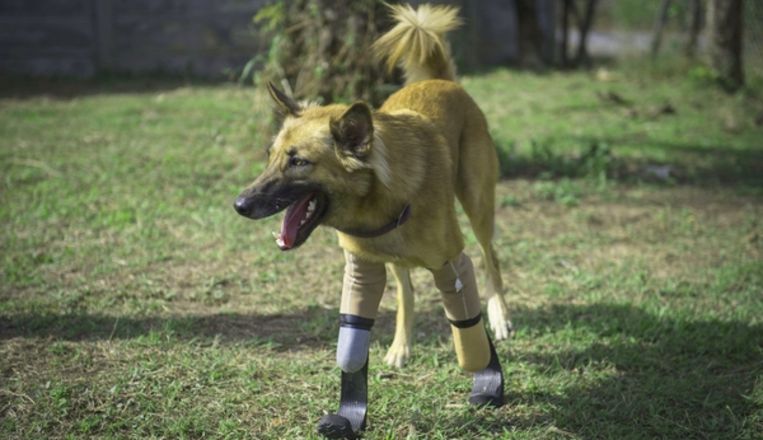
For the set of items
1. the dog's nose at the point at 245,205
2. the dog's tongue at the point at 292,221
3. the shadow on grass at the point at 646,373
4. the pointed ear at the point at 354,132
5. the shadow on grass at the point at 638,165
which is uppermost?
the pointed ear at the point at 354,132

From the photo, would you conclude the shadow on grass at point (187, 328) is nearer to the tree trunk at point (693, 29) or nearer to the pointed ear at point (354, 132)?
the pointed ear at point (354, 132)

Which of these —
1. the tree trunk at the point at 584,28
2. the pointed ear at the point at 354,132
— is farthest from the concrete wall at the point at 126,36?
the pointed ear at the point at 354,132

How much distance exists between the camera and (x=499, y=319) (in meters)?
4.57

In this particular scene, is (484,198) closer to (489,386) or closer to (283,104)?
(489,386)

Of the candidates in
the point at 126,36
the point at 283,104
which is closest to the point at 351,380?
the point at 283,104

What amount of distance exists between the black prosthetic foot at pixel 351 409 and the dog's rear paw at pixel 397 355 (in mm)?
724

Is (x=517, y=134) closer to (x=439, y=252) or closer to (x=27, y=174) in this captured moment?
(x=27, y=174)

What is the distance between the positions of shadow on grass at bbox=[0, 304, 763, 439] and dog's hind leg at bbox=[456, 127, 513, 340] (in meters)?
0.19

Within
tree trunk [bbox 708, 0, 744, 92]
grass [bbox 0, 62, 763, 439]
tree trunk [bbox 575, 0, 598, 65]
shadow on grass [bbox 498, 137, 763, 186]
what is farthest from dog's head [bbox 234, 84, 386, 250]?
tree trunk [bbox 575, 0, 598, 65]

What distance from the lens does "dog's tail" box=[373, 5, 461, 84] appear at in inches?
180

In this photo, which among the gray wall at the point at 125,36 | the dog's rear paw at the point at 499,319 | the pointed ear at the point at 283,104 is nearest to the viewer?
the pointed ear at the point at 283,104

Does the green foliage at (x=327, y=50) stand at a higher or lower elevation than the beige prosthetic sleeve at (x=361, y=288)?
higher

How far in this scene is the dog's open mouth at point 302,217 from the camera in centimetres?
312

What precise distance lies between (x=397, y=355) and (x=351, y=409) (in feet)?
2.60
